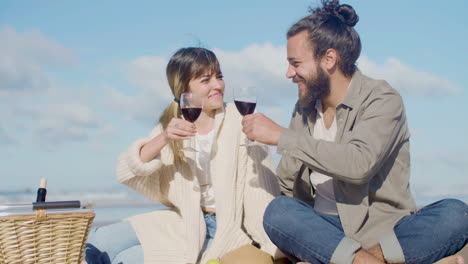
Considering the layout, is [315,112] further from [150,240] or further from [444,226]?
[150,240]

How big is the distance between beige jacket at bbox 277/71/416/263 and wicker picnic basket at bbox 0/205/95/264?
1.19 m

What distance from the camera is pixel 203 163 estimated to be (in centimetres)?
414

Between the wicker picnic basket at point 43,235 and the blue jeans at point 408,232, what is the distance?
1.11 meters

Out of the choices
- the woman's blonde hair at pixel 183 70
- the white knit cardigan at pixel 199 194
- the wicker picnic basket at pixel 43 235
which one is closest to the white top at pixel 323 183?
the white knit cardigan at pixel 199 194

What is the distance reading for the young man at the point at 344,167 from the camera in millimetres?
3029

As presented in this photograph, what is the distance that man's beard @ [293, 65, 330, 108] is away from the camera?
361cm

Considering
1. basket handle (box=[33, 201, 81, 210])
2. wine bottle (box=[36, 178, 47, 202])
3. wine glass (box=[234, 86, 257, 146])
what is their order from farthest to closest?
wine glass (box=[234, 86, 257, 146]) < wine bottle (box=[36, 178, 47, 202]) < basket handle (box=[33, 201, 81, 210])

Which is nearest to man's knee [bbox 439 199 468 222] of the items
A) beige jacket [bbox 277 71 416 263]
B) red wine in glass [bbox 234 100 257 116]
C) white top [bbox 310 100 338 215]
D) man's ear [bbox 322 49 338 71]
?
beige jacket [bbox 277 71 416 263]

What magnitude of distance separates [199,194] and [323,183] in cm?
94

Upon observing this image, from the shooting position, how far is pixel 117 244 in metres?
3.99

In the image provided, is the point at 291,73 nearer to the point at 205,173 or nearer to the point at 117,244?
the point at 205,173

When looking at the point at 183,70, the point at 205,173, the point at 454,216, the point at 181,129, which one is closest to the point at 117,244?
the point at 205,173

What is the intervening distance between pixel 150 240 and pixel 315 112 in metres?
1.49

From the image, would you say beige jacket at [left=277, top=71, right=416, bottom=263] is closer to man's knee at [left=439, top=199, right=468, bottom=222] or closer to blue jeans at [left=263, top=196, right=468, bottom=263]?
blue jeans at [left=263, top=196, right=468, bottom=263]
